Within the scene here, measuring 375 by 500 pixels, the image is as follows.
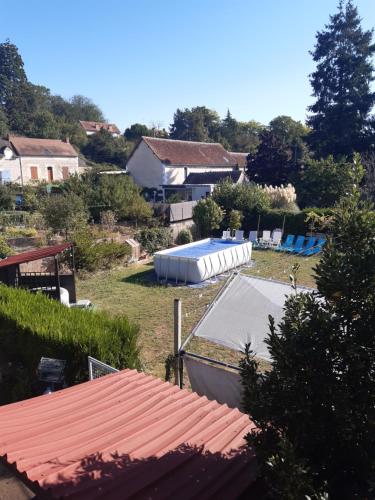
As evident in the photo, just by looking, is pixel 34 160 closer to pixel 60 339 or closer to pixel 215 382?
pixel 60 339

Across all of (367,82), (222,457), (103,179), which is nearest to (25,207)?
(103,179)

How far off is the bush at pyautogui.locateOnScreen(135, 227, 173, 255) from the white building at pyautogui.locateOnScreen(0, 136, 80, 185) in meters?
26.4

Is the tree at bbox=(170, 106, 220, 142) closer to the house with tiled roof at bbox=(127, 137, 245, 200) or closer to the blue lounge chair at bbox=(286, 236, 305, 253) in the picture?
the house with tiled roof at bbox=(127, 137, 245, 200)

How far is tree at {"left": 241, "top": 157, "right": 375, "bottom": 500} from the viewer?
271 centimetres

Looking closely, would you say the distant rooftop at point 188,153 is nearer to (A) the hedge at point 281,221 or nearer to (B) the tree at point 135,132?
(A) the hedge at point 281,221

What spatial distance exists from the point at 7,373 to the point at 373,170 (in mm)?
28020

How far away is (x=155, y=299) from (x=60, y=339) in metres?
7.77

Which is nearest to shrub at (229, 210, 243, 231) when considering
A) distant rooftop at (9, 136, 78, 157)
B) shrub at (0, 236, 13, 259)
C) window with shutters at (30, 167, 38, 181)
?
shrub at (0, 236, 13, 259)

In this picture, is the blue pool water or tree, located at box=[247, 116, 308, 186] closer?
the blue pool water

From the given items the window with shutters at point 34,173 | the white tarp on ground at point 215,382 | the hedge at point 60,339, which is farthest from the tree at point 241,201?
the window with shutters at point 34,173

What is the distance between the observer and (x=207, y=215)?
83.1ft

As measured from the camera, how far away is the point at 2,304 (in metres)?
9.41

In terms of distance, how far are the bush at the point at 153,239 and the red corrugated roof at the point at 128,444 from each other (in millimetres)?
16450

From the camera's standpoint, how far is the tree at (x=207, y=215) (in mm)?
25297
